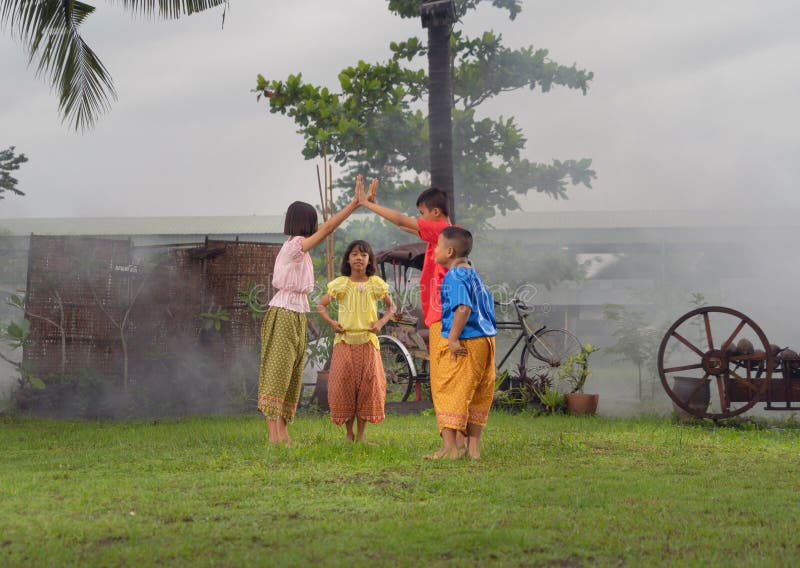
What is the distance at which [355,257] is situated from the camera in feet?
24.3

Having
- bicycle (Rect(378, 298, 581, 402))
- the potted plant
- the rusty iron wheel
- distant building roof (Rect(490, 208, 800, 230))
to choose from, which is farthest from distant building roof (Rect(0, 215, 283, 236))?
the rusty iron wheel

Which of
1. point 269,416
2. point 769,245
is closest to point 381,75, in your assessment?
point 769,245

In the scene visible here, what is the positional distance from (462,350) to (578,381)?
5.21 m

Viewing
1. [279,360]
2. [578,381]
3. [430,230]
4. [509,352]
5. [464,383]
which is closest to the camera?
[464,383]

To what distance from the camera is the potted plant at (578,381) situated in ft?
34.8

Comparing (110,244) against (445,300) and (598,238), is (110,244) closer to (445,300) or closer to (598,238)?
(445,300)

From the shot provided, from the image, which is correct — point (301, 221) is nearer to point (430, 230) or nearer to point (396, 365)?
point (430, 230)

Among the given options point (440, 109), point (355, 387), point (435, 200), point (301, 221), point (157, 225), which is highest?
point (157, 225)

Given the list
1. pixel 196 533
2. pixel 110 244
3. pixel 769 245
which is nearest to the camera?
pixel 196 533

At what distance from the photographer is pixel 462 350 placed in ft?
20.5

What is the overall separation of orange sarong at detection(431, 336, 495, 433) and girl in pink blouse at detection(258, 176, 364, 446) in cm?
132

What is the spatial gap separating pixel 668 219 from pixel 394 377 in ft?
55.5

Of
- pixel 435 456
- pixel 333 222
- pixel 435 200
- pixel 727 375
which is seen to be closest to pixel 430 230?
pixel 435 200

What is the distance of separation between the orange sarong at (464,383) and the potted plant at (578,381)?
433 centimetres
